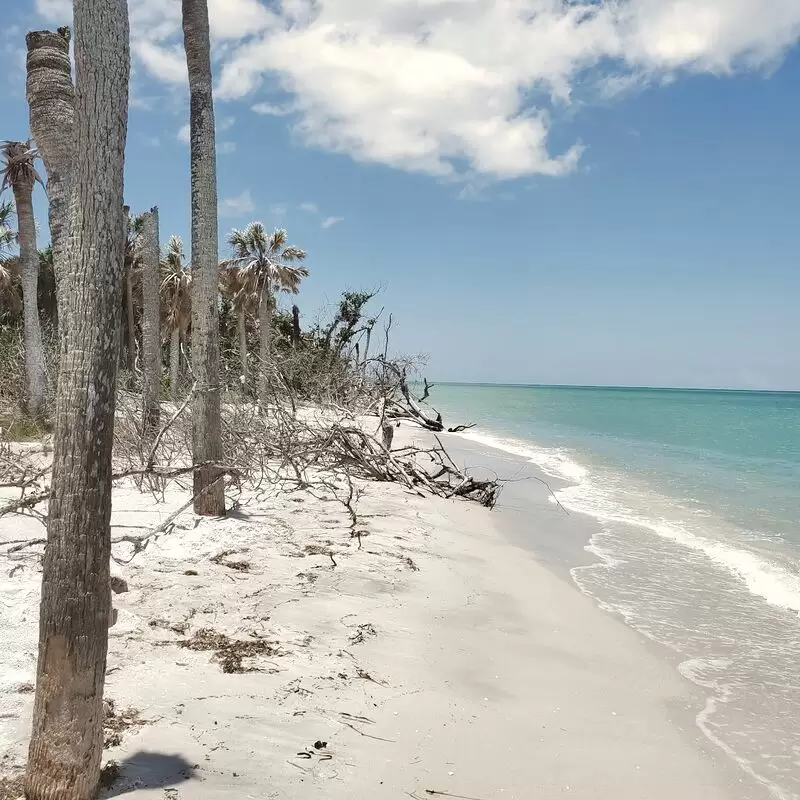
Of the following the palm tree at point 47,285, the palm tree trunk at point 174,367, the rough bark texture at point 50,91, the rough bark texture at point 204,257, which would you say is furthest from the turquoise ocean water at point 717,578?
the palm tree at point 47,285

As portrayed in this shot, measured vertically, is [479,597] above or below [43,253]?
below

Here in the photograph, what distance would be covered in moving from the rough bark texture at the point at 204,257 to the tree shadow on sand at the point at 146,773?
15.5 ft

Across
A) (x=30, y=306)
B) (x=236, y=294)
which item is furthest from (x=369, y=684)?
(x=236, y=294)

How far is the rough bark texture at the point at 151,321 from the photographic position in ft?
42.7

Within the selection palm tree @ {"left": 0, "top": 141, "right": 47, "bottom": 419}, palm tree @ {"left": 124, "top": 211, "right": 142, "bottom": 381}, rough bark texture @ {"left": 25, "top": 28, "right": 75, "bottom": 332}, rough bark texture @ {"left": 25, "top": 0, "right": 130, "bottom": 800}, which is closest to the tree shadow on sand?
rough bark texture @ {"left": 25, "top": 0, "right": 130, "bottom": 800}

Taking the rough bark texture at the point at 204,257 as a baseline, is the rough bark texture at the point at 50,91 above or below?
above

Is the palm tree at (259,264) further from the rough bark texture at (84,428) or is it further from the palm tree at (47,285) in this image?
the rough bark texture at (84,428)

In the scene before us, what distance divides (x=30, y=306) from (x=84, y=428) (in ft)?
50.5

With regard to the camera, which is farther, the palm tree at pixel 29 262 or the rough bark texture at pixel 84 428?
the palm tree at pixel 29 262

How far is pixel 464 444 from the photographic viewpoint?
24.7 metres

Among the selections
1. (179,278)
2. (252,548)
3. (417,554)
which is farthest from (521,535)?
(179,278)

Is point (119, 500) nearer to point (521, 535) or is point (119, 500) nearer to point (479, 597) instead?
→ point (479, 597)

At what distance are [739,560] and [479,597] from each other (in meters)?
4.93

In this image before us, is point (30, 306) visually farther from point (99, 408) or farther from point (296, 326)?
point (296, 326)
